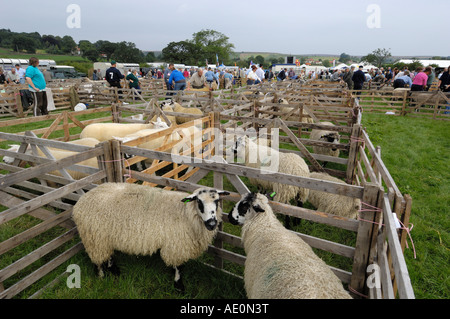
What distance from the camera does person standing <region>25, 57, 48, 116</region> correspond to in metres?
8.45

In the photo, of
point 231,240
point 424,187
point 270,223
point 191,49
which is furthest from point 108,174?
point 191,49

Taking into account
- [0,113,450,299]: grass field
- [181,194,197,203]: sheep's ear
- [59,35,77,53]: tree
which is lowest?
[0,113,450,299]: grass field

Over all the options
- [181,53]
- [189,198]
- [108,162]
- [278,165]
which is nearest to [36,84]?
[108,162]

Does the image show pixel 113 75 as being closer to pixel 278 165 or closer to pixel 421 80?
pixel 278 165

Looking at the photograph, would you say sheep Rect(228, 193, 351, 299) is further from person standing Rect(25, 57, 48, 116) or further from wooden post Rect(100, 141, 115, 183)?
person standing Rect(25, 57, 48, 116)

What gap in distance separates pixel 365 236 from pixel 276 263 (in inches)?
34.4

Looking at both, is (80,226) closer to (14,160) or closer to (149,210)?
(149,210)

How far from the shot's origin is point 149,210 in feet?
9.85

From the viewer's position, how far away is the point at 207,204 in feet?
9.11

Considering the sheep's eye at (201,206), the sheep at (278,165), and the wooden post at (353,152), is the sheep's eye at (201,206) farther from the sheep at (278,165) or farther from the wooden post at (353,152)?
the wooden post at (353,152)

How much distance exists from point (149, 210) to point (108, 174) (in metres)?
1.00

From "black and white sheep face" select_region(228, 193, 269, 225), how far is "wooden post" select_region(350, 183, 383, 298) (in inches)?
37.7

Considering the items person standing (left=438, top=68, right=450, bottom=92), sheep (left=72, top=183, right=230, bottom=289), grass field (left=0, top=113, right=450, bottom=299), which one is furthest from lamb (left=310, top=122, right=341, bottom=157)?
person standing (left=438, top=68, right=450, bottom=92)

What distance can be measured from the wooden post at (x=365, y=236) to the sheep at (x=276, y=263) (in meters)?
0.36
